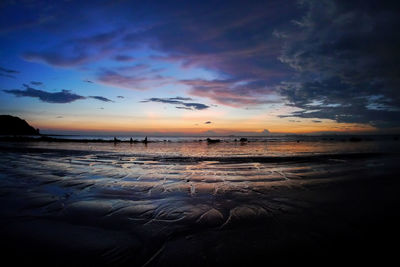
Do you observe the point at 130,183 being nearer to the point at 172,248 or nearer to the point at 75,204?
the point at 75,204

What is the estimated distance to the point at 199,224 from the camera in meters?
4.36

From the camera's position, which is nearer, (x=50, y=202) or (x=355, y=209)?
(x=355, y=209)

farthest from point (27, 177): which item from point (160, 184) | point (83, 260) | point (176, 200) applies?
point (83, 260)

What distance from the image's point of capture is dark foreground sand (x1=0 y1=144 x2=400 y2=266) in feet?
10.4

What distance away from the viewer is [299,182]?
8523mm

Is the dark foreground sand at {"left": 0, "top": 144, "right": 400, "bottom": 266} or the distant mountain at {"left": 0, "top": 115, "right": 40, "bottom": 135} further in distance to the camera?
the distant mountain at {"left": 0, "top": 115, "right": 40, "bottom": 135}

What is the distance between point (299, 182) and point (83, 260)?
334 inches

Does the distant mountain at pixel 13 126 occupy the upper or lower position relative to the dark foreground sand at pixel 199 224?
upper

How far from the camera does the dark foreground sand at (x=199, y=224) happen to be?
317cm

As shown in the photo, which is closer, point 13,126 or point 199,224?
point 199,224

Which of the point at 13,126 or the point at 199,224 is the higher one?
the point at 13,126

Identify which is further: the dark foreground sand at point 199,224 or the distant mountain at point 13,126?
the distant mountain at point 13,126

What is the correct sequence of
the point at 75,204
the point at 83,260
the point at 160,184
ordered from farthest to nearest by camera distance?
the point at 160,184 < the point at 75,204 < the point at 83,260

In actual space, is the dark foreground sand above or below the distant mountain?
below
